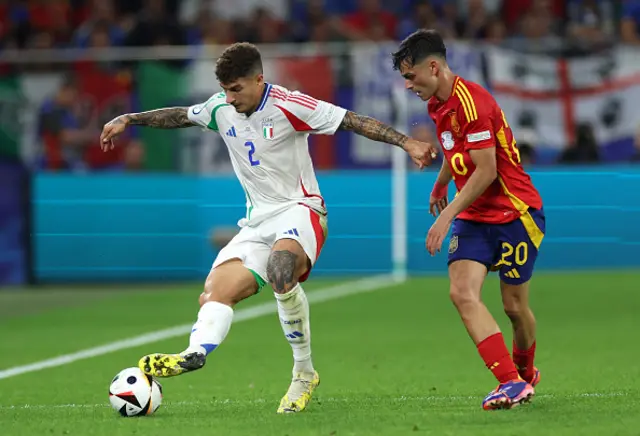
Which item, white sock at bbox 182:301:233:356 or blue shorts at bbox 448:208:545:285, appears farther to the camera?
blue shorts at bbox 448:208:545:285

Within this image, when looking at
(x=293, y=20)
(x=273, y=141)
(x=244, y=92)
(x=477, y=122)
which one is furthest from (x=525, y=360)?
(x=293, y=20)

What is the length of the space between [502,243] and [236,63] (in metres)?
1.78

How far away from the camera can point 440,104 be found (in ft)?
23.1

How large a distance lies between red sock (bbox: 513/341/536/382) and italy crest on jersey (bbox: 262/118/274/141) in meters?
1.95

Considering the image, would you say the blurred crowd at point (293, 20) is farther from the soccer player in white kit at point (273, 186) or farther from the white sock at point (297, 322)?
the white sock at point (297, 322)

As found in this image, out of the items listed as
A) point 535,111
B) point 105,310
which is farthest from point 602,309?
point 105,310

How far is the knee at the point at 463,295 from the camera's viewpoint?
689 centimetres

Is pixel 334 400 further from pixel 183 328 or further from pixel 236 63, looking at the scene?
pixel 183 328

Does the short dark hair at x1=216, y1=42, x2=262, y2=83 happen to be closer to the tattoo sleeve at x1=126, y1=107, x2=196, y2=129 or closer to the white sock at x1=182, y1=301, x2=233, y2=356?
the tattoo sleeve at x1=126, y1=107, x2=196, y2=129

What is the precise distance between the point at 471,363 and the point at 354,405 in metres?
2.47

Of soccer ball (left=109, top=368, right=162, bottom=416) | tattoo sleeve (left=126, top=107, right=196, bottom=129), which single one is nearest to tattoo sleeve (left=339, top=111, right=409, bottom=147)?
tattoo sleeve (left=126, top=107, right=196, bottom=129)

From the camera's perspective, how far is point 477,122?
684 cm

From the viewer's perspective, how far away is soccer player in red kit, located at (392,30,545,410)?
268 inches

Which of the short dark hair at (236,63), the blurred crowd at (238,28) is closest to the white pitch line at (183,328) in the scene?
the blurred crowd at (238,28)
